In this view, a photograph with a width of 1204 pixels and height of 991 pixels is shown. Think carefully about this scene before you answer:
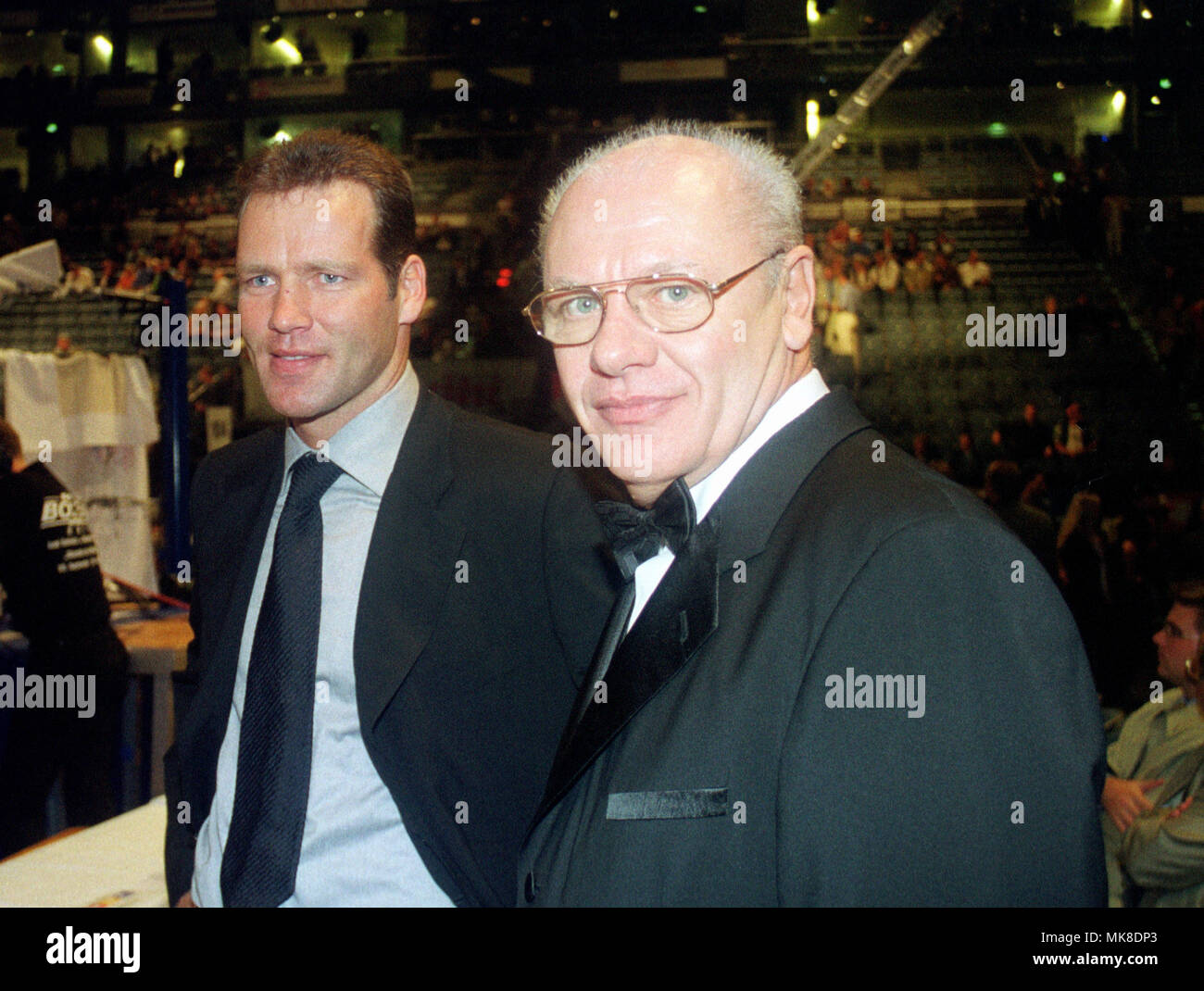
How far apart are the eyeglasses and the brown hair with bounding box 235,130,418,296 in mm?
510

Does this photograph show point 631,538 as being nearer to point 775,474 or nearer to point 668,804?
point 775,474

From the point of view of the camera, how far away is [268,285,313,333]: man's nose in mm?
1389

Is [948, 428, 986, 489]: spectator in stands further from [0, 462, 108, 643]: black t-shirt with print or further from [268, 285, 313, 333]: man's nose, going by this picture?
[268, 285, 313, 333]: man's nose

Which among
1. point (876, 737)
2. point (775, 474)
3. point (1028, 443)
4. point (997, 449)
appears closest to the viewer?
point (876, 737)

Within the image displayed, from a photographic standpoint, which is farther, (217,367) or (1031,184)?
(1031,184)

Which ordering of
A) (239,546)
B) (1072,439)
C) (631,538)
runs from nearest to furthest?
(631,538) < (239,546) < (1072,439)

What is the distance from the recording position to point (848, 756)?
716 millimetres

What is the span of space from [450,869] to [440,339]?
450 inches

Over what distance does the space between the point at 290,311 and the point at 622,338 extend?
606 mm

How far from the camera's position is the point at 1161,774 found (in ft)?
8.70

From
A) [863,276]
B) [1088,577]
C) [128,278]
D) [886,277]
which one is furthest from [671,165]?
[128,278]

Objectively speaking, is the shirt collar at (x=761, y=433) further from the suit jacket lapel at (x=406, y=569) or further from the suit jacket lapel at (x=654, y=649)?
the suit jacket lapel at (x=406, y=569)
